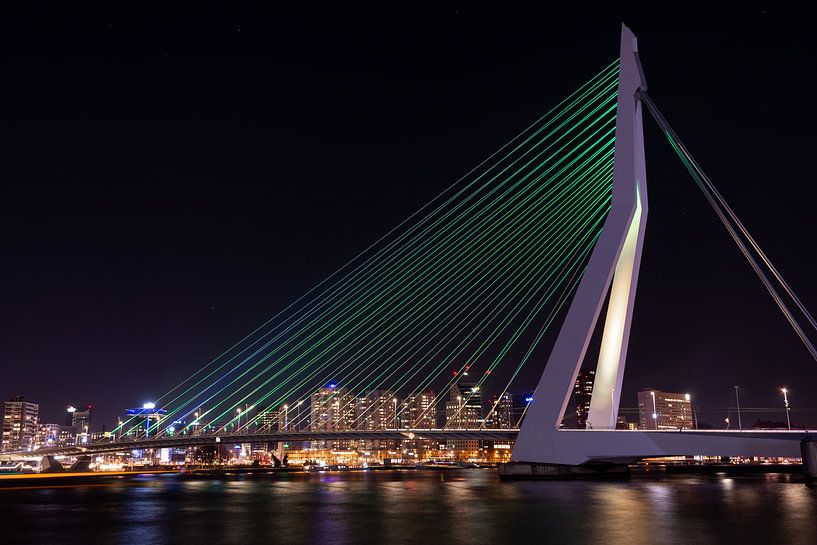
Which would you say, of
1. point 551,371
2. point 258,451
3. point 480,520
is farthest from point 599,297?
point 258,451

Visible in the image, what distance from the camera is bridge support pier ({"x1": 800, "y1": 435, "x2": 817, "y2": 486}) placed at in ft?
77.8

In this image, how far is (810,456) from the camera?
949 inches

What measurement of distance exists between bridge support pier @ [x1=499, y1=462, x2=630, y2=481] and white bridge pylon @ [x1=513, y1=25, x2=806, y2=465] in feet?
7.60

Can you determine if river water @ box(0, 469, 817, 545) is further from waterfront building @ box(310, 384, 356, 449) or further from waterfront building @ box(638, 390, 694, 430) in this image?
waterfront building @ box(638, 390, 694, 430)

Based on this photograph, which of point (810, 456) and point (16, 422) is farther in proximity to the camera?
point (16, 422)

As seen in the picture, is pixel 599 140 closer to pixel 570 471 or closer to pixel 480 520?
pixel 570 471

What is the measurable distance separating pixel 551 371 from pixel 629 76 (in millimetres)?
11155

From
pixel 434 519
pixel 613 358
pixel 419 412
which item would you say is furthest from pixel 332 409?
pixel 434 519

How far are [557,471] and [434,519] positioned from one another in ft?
45.3

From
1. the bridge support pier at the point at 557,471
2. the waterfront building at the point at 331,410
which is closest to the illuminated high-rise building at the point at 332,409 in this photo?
the waterfront building at the point at 331,410

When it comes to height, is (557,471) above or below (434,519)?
below

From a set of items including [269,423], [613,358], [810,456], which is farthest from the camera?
[269,423]

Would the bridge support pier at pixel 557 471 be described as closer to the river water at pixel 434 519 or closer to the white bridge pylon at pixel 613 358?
the white bridge pylon at pixel 613 358

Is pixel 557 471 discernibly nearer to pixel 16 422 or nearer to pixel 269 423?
pixel 269 423
